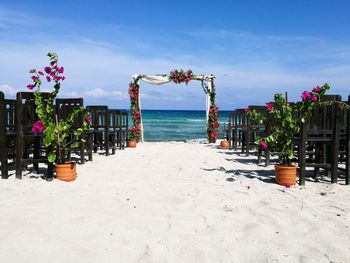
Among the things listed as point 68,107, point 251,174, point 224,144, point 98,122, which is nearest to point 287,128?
point 251,174

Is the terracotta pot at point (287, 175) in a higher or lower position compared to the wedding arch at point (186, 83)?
lower

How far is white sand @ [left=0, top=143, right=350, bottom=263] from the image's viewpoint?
2.38 metres

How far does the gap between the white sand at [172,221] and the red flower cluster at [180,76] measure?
822 cm

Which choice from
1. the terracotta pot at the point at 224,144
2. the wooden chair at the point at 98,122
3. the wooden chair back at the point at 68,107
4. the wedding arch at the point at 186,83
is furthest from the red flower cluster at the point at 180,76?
the wooden chair back at the point at 68,107

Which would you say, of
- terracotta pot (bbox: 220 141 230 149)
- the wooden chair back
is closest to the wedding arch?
terracotta pot (bbox: 220 141 230 149)

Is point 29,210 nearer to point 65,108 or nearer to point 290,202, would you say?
point 290,202

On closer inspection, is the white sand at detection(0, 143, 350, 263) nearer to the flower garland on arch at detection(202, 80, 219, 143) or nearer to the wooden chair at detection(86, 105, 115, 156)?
the wooden chair at detection(86, 105, 115, 156)

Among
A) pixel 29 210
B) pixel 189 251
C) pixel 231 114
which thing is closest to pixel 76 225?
pixel 29 210

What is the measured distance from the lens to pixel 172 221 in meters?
3.05

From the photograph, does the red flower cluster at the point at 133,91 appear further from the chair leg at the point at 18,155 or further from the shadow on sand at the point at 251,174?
the chair leg at the point at 18,155

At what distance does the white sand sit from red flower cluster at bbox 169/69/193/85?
27.0 ft

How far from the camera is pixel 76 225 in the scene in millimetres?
2883

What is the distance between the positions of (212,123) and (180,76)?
86.5 inches

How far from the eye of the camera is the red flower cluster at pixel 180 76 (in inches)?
502
